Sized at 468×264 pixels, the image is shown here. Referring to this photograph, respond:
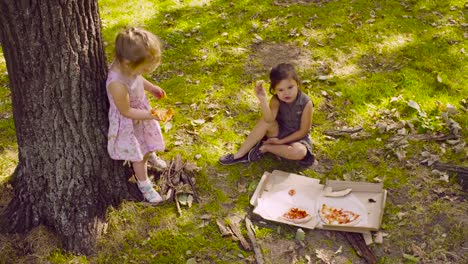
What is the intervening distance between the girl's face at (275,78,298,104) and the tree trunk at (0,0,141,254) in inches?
66.4

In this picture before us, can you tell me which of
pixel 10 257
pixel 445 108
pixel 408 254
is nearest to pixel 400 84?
pixel 445 108

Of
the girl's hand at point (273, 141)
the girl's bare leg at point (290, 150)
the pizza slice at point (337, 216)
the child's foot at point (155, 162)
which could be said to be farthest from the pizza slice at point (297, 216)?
the child's foot at point (155, 162)

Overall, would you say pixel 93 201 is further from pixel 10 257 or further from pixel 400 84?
pixel 400 84

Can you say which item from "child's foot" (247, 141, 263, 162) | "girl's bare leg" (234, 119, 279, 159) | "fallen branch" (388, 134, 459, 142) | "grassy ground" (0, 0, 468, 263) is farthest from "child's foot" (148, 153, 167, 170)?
"fallen branch" (388, 134, 459, 142)

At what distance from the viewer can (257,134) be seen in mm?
5008

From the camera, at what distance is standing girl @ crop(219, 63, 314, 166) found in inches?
187

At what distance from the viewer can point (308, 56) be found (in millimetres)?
6727

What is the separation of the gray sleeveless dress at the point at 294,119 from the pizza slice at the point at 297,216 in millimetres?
720

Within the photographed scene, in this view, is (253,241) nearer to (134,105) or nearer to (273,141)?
(273,141)

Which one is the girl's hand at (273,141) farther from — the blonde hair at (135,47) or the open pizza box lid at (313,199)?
the blonde hair at (135,47)

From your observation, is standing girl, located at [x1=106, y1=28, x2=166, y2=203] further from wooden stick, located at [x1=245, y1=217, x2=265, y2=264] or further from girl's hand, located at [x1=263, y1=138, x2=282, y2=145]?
girl's hand, located at [x1=263, y1=138, x2=282, y2=145]

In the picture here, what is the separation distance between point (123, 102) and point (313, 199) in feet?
6.66

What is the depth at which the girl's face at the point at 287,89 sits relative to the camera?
185 inches

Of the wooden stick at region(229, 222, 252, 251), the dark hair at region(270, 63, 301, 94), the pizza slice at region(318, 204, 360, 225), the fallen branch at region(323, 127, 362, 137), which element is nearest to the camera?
the wooden stick at region(229, 222, 252, 251)
